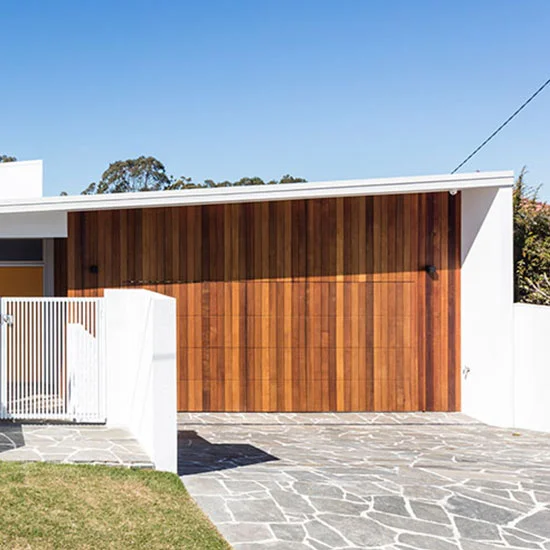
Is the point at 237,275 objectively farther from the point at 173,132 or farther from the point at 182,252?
the point at 173,132

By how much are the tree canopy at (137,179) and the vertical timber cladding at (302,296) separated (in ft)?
109

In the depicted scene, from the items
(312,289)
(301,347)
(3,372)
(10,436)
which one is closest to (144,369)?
(10,436)

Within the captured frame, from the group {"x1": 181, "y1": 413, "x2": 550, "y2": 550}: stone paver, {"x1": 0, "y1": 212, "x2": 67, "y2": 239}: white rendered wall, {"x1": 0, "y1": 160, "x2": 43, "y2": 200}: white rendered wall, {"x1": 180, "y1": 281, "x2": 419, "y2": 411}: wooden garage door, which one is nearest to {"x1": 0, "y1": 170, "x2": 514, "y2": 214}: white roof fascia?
{"x1": 0, "y1": 212, "x2": 67, "y2": 239}: white rendered wall

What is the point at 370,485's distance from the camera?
611cm

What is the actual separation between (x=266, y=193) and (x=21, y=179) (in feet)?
30.4

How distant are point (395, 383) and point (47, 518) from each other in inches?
305

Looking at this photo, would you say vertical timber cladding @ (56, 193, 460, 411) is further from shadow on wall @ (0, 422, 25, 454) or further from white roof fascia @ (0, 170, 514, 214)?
shadow on wall @ (0, 422, 25, 454)

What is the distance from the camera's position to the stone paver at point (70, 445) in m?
6.27

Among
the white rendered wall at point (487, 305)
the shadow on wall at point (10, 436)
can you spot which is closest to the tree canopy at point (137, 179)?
the white rendered wall at point (487, 305)

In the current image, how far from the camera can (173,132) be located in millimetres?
38844

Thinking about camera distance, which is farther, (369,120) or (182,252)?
(369,120)

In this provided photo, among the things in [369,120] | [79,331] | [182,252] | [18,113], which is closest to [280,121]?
[369,120]

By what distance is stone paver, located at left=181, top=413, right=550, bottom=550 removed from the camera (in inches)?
188

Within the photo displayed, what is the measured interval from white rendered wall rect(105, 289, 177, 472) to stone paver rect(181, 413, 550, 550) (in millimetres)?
567
